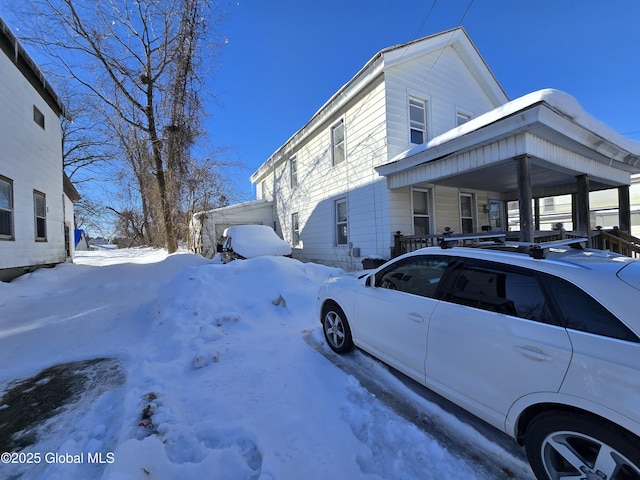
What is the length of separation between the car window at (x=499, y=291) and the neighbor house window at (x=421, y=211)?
693 cm

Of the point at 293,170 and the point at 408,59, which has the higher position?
the point at 408,59

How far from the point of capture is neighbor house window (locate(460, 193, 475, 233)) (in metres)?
10.5

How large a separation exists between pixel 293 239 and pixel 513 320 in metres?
12.6

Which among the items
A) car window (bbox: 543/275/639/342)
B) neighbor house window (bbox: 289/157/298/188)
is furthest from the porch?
neighbor house window (bbox: 289/157/298/188)

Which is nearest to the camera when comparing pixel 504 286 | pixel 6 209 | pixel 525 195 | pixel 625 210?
pixel 504 286

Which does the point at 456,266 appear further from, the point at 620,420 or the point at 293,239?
the point at 293,239

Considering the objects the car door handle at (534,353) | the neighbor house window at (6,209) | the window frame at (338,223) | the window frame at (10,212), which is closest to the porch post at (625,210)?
the window frame at (338,223)

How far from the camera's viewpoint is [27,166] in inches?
344

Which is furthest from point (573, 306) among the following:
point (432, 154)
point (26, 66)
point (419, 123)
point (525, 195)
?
point (26, 66)

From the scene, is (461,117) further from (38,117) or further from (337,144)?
(38,117)

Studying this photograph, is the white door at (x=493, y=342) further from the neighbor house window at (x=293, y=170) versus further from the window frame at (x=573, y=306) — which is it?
the neighbor house window at (x=293, y=170)

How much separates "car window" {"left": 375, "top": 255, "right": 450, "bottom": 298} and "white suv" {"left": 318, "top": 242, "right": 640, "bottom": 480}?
0.02 m

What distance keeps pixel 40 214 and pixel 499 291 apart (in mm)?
13288

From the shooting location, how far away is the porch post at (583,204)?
7.17 meters
